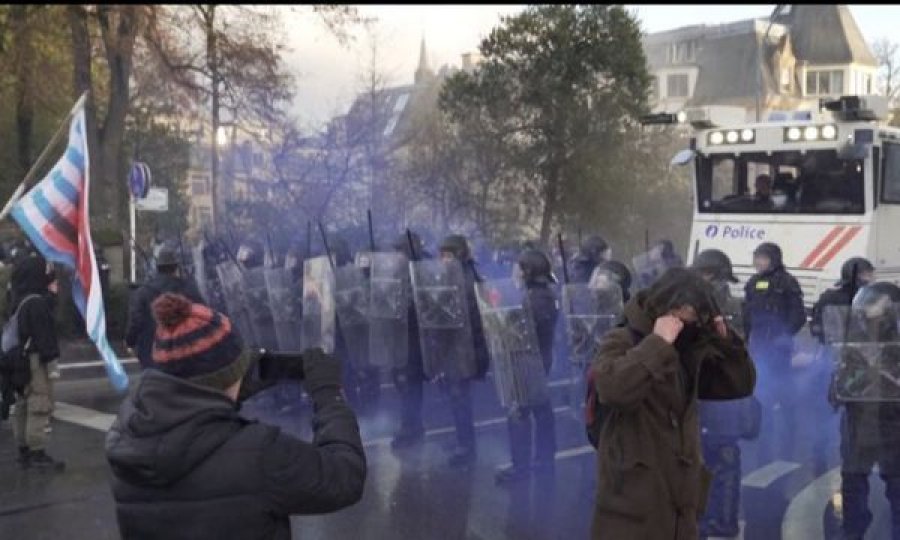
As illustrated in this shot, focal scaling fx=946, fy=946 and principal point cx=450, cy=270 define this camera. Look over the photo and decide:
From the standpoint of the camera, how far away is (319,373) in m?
2.56

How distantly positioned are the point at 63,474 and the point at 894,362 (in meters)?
5.55

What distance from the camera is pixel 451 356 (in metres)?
7.14

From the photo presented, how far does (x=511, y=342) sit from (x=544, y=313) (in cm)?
44

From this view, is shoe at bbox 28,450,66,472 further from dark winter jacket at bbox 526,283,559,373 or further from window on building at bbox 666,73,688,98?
window on building at bbox 666,73,688,98

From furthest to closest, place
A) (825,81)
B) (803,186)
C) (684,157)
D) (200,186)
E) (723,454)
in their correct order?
1. (200,186)
2. (825,81)
3. (684,157)
4. (803,186)
5. (723,454)

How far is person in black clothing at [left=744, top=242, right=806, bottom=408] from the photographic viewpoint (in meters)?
7.52

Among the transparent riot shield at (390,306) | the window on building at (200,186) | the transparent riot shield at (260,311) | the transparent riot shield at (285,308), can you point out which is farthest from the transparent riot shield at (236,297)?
the window on building at (200,186)

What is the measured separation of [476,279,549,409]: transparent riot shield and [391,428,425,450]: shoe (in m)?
1.46

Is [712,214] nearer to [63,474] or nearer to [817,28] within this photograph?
[63,474]

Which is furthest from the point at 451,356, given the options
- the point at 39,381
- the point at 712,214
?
the point at 712,214

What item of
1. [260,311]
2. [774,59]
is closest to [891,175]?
[260,311]

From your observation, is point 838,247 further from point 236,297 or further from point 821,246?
point 236,297

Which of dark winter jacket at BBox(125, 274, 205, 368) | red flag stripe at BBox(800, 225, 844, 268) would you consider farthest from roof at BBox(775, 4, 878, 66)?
dark winter jacket at BBox(125, 274, 205, 368)

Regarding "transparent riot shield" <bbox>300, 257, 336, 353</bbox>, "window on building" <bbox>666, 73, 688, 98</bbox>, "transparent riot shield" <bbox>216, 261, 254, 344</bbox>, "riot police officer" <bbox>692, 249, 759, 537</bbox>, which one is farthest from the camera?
"window on building" <bbox>666, 73, 688, 98</bbox>
